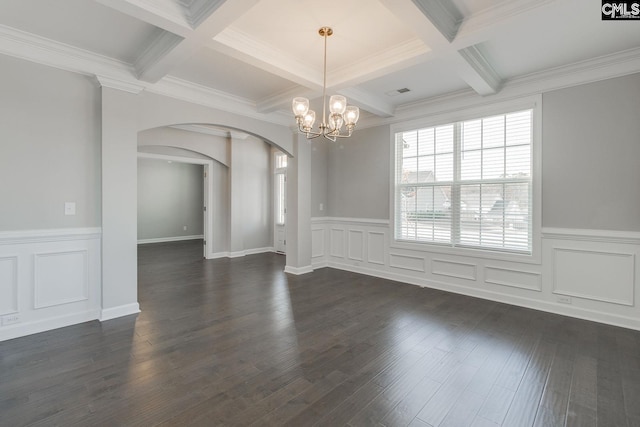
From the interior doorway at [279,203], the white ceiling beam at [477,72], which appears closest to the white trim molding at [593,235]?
the white ceiling beam at [477,72]

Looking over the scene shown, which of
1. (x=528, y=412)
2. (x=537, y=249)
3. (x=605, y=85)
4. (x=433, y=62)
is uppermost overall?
(x=433, y=62)

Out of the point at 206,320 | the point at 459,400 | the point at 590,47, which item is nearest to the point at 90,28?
the point at 206,320

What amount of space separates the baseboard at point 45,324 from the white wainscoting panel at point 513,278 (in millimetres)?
5035

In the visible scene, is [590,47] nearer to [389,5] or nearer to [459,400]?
[389,5]

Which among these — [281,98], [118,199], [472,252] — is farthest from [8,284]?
[472,252]

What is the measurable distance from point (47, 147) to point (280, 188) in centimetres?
525

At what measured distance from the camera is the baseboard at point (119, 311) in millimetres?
3516

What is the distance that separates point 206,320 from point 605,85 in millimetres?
5260

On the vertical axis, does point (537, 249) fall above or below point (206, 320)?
above

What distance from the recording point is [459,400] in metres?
2.12

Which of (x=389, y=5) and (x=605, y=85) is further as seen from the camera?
(x=605, y=85)

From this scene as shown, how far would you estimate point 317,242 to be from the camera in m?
6.33

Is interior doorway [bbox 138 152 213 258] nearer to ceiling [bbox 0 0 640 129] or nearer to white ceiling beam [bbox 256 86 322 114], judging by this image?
white ceiling beam [bbox 256 86 322 114]

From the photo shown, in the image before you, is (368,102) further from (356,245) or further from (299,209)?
(356,245)
